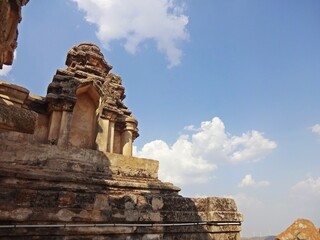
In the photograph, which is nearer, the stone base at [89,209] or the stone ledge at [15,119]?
the stone ledge at [15,119]

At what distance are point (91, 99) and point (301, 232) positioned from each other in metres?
11.2

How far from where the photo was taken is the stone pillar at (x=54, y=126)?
38.8ft

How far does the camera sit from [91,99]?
1385 cm

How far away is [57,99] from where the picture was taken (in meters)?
12.1

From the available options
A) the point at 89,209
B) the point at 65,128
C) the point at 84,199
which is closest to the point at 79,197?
the point at 84,199

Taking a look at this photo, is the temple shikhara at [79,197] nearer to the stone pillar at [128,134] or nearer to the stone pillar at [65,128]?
the stone pillar at [65,128]

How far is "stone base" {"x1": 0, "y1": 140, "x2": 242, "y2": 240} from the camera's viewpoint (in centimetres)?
415

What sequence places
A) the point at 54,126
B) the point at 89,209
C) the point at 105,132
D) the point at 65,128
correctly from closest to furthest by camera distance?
the point at 89,209
the point at 65,128
the point at 54,126
the point at 105,132

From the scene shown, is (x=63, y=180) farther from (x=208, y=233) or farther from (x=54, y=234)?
(x=208, y=233)

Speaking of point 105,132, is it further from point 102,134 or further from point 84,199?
point 84,199

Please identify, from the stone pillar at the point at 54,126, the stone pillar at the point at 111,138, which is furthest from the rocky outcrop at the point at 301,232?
the stone pillar at the point at 111,138

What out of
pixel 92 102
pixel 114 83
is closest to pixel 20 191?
pixel 92 102

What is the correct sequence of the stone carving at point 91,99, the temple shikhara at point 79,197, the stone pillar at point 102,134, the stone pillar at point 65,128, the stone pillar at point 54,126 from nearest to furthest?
1. the temple shikhara at point 79,197
2. the stone pillar at point 65,128
3. the stone pillar at point 54,126
4. the stone carving at point 91,99
5. the stone pillar at point 102,134

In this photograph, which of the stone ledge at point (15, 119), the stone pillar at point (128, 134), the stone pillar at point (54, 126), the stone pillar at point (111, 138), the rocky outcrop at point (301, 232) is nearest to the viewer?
the stone ledge at point (15, 119)
